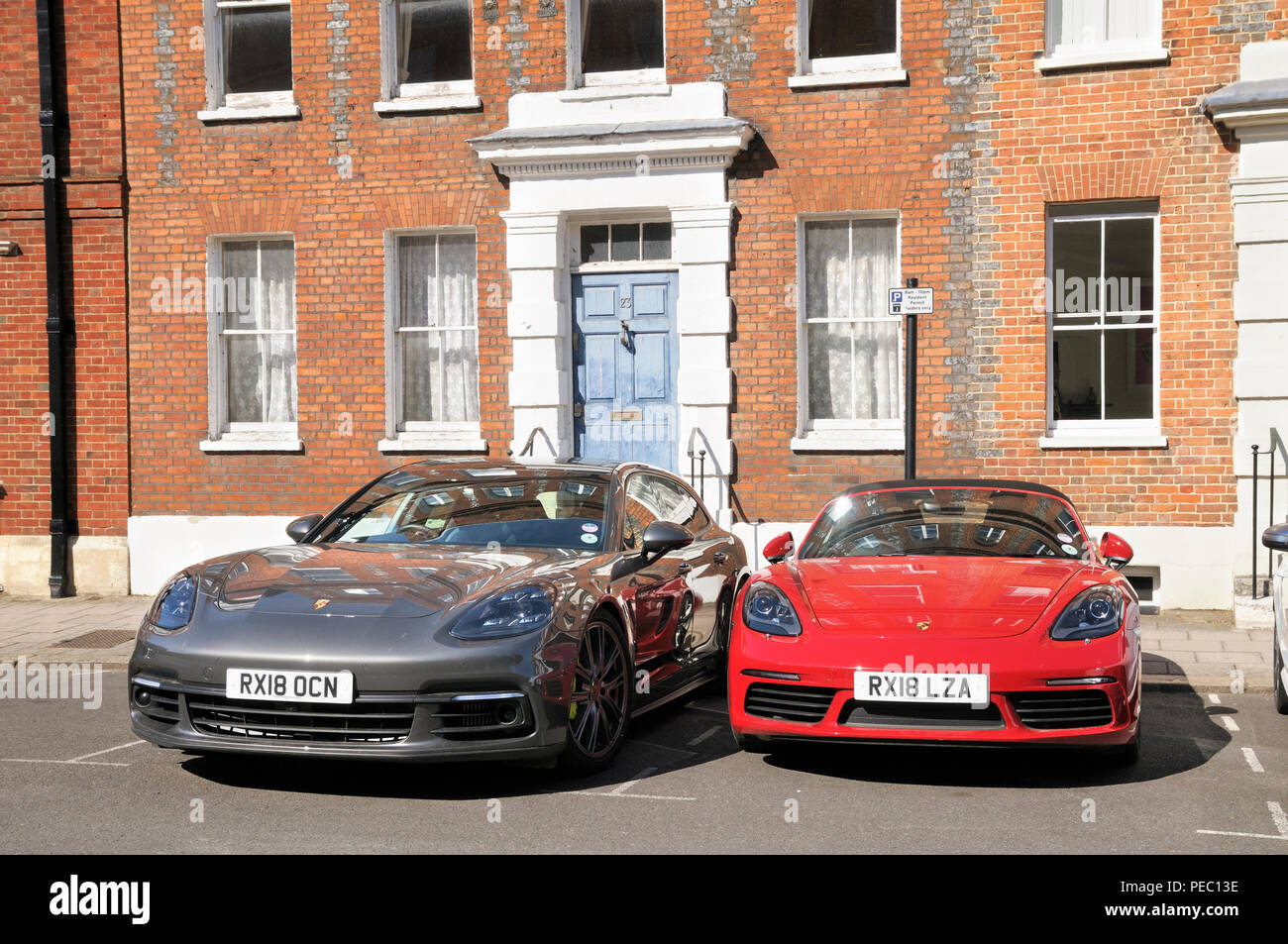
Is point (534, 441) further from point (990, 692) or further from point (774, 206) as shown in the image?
point (990, 692)

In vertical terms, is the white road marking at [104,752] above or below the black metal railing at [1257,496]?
below

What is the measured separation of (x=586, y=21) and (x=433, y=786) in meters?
9.47

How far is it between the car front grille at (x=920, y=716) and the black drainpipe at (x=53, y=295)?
400 inches

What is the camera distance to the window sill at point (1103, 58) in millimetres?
12346

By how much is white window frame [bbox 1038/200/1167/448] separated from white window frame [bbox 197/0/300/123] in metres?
7.34

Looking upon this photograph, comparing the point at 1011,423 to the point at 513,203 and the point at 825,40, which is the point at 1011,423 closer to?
the point at 825,40

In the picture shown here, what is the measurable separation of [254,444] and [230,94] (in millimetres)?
3513

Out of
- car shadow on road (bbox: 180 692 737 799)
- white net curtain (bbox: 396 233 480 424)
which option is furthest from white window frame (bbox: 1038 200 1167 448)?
car shadow on road (bbox: 180 692 737 799)

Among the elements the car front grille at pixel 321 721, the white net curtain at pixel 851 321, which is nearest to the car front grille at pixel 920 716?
the car front grille at pixel 321 721

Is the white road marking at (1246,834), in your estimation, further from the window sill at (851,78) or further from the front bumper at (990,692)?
the window sill at (851,78)

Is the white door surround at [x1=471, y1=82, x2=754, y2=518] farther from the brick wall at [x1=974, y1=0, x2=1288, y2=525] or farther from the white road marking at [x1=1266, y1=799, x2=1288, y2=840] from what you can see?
the white road marking at [x1=1266, y1=799, x2=1288, y2=840]

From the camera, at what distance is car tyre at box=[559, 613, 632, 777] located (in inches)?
244
